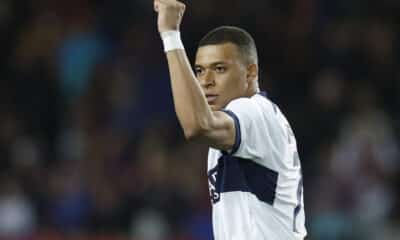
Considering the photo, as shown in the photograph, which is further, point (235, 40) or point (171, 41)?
point (235, 40)

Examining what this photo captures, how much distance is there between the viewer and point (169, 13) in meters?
4.79

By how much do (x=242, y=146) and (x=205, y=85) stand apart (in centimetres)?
42

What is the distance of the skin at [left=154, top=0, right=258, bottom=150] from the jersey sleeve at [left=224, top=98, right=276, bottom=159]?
0.16 feet

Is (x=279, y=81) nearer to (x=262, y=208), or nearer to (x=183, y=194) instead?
(x=183, y=194)

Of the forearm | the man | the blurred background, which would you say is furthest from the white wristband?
the blurred background

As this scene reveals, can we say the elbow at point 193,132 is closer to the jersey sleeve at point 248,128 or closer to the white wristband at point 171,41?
the jersey sleeve at point 248,128

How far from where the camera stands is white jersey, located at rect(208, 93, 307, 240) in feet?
16.5

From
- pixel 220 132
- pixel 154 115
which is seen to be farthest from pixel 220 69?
pixel 154 115

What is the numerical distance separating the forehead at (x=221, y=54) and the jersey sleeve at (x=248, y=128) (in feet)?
0.79

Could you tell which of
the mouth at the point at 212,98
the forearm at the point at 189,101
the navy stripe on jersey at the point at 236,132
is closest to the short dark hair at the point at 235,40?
the mouth at the point at 212,98

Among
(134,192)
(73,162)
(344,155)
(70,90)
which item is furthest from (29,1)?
(344,155)

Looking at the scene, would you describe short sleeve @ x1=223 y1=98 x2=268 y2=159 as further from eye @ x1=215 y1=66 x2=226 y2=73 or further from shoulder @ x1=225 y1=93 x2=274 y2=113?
eye @ x1=215 y1=66 x2=226 y2=73

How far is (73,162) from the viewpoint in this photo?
10.9 metres

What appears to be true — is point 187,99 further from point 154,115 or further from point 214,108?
point 154,115
